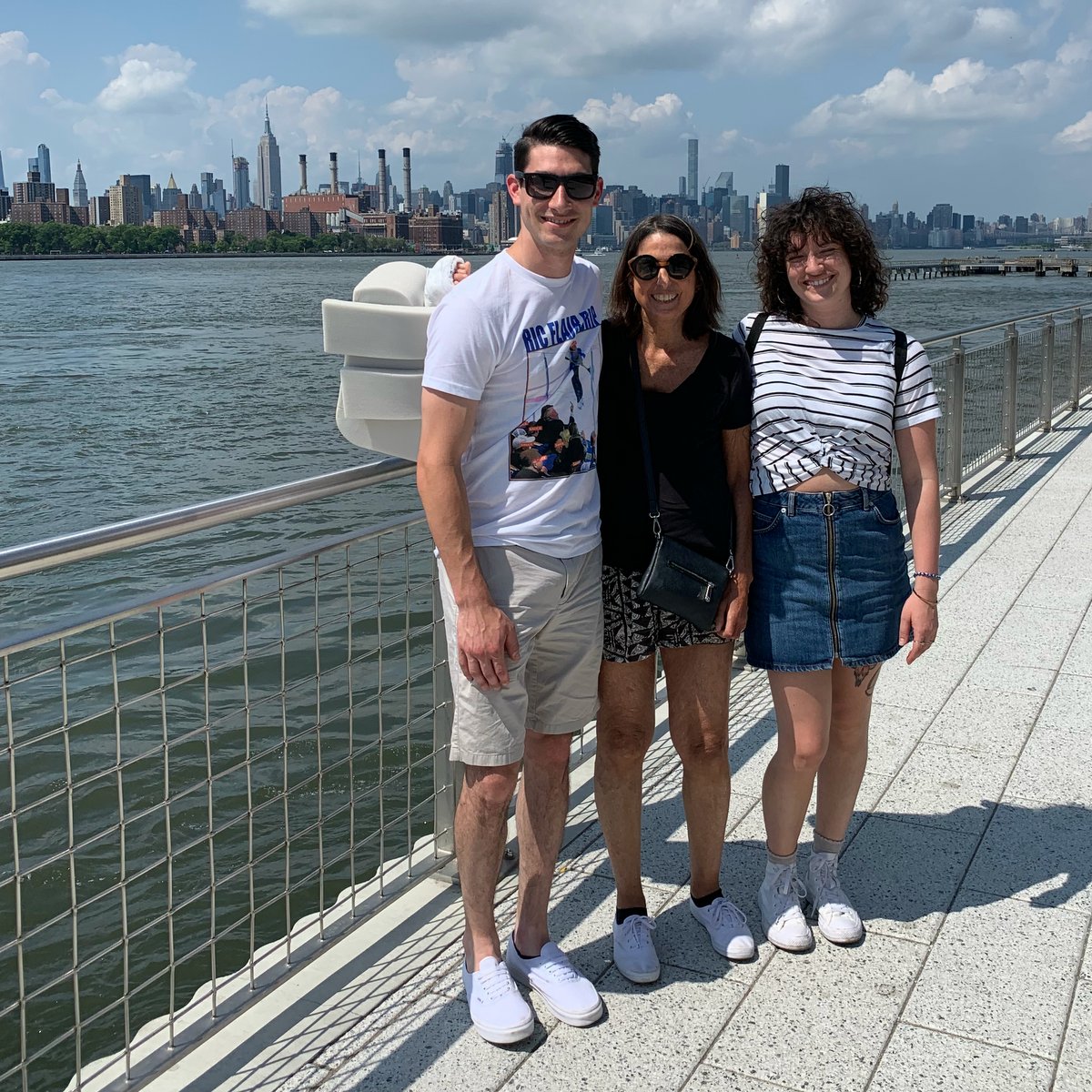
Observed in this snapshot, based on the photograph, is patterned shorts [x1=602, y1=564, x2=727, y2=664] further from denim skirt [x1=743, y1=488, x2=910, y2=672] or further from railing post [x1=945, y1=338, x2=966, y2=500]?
railing post [x1=945, y1=338, x2=966, y2=500]

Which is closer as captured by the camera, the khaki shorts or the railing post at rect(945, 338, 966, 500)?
the khaki shorts

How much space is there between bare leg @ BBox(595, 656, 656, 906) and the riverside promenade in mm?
214

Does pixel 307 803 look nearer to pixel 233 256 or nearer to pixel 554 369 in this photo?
pixel 554 369

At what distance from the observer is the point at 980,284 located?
92188 millimetres

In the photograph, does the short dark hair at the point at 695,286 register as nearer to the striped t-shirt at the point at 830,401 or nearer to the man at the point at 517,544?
the man at the point at 517,544

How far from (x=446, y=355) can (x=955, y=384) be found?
569cm

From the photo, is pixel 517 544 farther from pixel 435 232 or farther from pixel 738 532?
pixel 435 232

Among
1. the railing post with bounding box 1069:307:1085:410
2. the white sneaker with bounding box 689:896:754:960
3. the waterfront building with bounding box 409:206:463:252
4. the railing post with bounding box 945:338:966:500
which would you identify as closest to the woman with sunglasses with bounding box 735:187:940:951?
the white sneaker with bounding box 689:896:754:960

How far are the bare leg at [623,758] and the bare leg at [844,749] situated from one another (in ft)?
1.49

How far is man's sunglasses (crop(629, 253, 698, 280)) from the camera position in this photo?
2.50m

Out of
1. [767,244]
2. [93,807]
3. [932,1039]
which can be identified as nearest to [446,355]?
[767,244]

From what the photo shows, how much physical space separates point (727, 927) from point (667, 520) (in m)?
0.98

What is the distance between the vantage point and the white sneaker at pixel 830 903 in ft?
9.55

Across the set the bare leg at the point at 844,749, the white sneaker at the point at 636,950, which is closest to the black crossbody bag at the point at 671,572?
the bare leg at the point at 844,749
